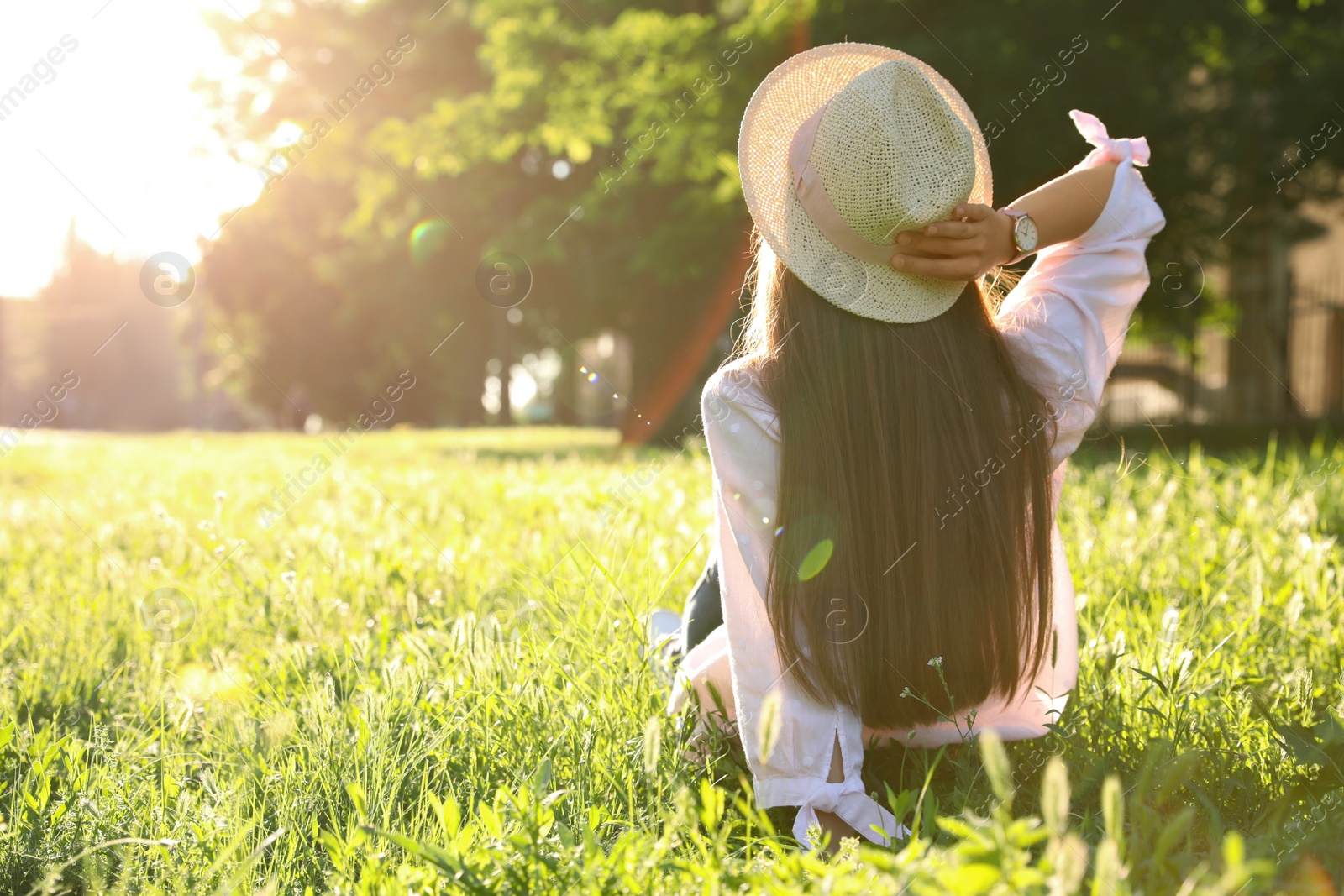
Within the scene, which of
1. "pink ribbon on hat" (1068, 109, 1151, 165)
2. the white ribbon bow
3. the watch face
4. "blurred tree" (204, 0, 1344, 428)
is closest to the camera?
the white ribbon bow

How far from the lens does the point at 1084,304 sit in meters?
1.98

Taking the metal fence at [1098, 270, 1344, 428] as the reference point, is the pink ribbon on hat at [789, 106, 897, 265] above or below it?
above

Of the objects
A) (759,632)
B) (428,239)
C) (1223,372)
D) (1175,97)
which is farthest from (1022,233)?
(1223,372)

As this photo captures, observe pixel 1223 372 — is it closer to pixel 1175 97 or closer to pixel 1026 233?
pixel 1175 97

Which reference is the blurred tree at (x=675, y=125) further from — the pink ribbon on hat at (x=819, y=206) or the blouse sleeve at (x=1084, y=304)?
the pink ribbon on hat at (x=819, y=206)

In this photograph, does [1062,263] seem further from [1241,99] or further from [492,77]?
[492,77]

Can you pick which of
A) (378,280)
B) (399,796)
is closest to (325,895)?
(399,796)

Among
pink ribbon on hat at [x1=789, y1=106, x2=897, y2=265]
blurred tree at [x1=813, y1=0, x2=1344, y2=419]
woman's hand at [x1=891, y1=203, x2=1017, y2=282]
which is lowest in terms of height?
blurred tree at [x1=813, y1=0, x2=1344, y2=419]

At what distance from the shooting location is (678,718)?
204 cm

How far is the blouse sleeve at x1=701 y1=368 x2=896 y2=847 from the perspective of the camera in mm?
1758

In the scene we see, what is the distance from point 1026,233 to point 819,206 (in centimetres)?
43

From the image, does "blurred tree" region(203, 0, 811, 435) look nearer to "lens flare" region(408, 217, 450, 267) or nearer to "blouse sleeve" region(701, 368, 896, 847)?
"lens flare" region(408, 217, 450, 267)

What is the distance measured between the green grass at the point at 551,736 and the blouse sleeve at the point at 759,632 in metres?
0.09

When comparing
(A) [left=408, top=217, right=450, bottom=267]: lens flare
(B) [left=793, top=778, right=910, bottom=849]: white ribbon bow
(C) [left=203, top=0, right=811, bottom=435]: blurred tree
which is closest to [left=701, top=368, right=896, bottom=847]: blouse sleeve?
(B) [left=793, top=778, right=910, bottom=849]: white ribbon bow
